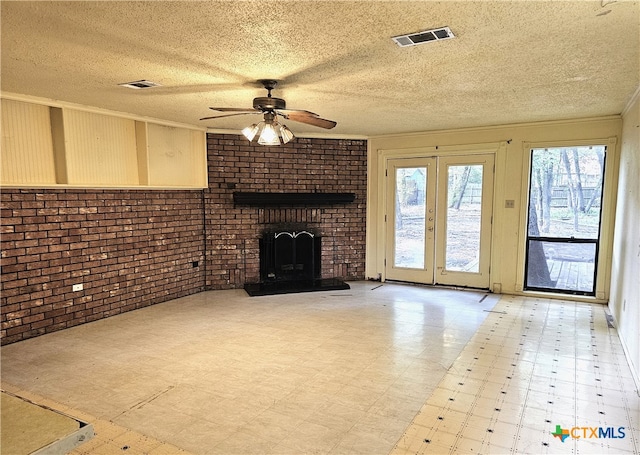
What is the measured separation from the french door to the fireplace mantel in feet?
2.65

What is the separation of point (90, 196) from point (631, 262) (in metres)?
5.62

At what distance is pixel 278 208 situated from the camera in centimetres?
618

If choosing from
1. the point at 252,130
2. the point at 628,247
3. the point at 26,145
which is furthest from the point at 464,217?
the point at 26,145

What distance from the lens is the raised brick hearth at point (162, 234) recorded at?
404cm

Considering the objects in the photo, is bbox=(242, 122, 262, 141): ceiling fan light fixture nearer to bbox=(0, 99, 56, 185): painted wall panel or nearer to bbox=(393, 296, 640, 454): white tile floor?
bbox=(0, 99, 56, 185): painted wall panel

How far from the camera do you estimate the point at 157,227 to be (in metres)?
5.32

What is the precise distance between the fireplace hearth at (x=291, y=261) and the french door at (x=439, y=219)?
1175 mm

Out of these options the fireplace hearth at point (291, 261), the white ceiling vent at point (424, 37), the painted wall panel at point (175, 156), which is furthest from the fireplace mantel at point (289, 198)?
the white ceiling vent at point (424, 37)

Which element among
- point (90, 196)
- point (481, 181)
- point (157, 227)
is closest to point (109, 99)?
point (90, 196)

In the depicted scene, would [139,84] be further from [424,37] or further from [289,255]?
[289,255]

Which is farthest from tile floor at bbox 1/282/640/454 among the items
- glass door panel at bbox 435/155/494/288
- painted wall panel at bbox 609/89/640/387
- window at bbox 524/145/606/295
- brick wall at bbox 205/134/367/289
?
brick wall at bbox 205/134/367/289

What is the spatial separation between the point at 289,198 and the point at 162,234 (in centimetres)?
187

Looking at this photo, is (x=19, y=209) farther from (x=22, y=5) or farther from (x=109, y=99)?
(x=22, y=5)

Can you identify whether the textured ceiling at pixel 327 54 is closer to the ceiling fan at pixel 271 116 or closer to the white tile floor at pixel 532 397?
the ceiling fan at pixel 271 116
